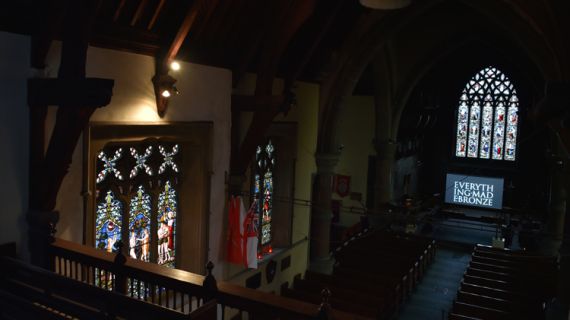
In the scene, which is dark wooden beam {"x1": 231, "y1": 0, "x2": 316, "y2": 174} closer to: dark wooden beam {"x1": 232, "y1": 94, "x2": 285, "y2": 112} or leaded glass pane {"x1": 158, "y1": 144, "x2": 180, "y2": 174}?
→ dark wooden beam {"x1": 232, "y1": 94, "x2": 285, "y2": 112}

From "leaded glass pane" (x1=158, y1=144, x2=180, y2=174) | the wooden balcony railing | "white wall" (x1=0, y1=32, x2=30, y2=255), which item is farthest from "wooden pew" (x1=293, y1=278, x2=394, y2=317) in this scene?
"white wall" (x1=0, y1=32, x2=30, y2=255)

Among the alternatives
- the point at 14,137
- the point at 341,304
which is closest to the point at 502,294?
the point at 341,304

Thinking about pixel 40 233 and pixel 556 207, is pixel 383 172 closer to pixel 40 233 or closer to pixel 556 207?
pixel 556 207

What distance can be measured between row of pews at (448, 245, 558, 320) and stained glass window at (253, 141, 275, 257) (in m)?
4.04

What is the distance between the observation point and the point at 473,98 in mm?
23484

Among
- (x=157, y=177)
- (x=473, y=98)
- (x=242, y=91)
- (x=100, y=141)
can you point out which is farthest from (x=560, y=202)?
(x=100, y=141)

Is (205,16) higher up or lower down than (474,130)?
higher up

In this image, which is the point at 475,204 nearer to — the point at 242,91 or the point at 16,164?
the point at 242,91

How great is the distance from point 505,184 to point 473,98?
4.29m

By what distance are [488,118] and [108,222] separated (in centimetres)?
2075

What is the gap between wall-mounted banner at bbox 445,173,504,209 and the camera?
22609 mm

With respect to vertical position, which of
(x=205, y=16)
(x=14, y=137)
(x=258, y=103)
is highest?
(x=205, y=16)

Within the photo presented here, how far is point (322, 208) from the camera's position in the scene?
475 inches

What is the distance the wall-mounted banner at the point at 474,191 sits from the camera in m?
22.6
